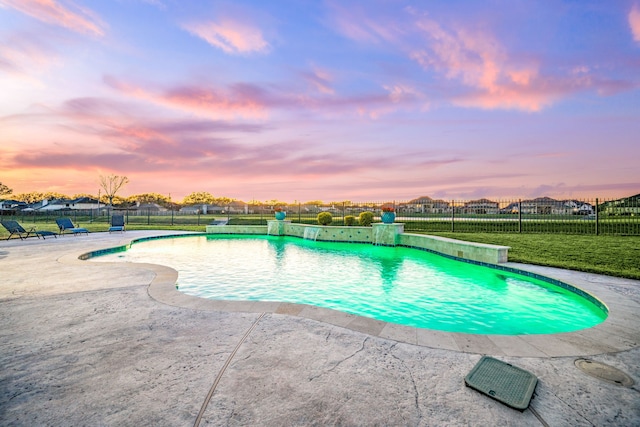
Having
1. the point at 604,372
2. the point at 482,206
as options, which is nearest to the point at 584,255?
the point at 604,372

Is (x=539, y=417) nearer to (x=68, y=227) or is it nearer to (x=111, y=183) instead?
(x=68, y=227)

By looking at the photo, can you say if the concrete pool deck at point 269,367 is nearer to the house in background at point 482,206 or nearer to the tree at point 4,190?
the house in background at point 482,206

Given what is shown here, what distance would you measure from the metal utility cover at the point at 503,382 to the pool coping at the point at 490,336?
31cm

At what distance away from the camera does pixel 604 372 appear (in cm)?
239

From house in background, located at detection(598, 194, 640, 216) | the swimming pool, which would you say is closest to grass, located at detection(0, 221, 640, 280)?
the swimming pool

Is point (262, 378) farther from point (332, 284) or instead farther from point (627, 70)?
point (627, 70)

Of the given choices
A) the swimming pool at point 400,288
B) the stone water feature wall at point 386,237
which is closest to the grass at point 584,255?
the stone water feature wall at point 386,237

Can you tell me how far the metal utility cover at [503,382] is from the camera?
1.98 meters

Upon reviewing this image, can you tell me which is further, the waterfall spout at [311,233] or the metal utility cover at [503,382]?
the waterfall spout at [311,233]

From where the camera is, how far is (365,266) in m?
8.82

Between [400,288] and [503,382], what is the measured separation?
438 cm

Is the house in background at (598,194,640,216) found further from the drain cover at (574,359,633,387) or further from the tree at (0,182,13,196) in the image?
the tree at (0,182,13,196)

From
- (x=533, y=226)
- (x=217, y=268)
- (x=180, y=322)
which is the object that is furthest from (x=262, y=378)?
(x=533, y=226)

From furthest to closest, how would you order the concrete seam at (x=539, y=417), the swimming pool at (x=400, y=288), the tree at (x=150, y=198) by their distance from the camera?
1. the tree at (x=150, y=198)
2. the swimming pool at (x=400, y=288)
3. the concrete seam at (x=539, y=417)
